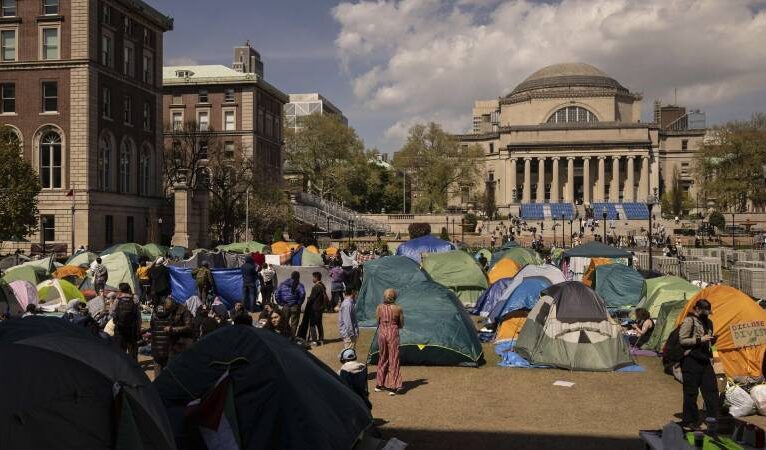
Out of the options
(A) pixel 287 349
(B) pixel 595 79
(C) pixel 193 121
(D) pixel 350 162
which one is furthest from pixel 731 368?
(B) pixel 595 79

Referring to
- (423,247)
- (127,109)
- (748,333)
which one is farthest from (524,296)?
(127,109)

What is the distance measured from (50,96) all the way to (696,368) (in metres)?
42.0

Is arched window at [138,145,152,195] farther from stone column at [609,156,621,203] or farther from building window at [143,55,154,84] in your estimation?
stone column at [609,156,621,203]

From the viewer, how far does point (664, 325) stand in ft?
55.6

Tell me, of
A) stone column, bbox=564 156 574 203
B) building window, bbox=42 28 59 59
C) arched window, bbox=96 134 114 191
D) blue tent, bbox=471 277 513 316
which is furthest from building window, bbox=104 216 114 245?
stone column, bbox=564 156 574 203

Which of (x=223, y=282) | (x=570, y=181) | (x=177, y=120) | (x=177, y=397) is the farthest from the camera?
(x=570, y=181)

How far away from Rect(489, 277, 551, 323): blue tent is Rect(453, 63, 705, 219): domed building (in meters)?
73.2

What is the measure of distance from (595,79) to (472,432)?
110m

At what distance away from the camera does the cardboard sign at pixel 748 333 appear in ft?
46.9

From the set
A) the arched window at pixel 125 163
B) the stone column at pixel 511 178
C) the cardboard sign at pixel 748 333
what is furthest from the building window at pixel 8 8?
the stone column at pixel 511 178

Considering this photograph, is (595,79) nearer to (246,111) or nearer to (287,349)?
(246,111)

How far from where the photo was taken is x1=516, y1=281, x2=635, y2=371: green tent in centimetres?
1518

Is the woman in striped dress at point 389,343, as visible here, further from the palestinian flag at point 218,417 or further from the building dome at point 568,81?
the building dome at point 568,81

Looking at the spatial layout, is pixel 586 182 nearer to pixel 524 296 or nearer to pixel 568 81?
pixel 568 81
